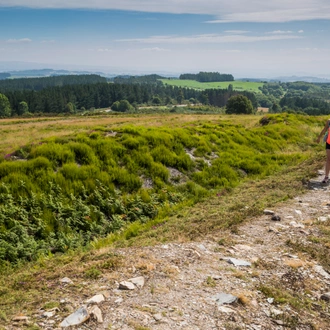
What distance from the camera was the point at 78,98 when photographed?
526 ft

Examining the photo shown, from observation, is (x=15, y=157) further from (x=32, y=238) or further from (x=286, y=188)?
(x=286, y=188)

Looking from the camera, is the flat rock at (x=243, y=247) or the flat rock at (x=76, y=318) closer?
the flat rock at (x=76, y=318)

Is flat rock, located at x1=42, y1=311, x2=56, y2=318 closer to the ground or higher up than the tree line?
closer to the ground

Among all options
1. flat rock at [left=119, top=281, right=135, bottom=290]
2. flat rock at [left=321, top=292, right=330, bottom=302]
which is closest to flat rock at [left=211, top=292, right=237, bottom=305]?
flat rock at [left=119, top=281, right=135, bottom=290]

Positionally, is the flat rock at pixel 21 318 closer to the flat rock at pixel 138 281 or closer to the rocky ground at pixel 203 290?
the rocky ground at pixel 203 290

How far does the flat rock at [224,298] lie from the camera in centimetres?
417

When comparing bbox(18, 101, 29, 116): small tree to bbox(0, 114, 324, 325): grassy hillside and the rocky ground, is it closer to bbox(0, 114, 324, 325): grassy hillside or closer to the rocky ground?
bbox(0, 114, 324, 325): grassy hillside

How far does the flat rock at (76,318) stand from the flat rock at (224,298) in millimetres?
1850

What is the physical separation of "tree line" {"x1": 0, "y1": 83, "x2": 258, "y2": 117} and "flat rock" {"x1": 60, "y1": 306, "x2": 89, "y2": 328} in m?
126

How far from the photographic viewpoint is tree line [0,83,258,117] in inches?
4926

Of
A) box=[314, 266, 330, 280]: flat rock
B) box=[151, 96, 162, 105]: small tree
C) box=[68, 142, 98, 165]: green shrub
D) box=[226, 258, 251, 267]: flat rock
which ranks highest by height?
box=[151, 96, 162, 105]: small tree

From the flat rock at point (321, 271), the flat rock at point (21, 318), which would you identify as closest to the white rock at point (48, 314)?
the flat rock at point (21, 318)

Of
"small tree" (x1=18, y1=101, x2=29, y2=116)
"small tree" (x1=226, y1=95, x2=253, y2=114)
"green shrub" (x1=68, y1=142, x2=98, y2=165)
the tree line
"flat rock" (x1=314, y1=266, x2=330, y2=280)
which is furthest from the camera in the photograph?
the tree line

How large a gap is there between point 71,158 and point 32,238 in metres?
4.00
